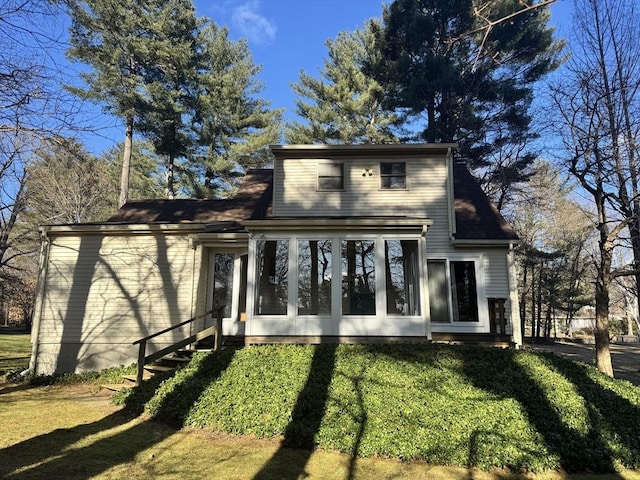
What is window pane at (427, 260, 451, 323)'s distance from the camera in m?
10.6

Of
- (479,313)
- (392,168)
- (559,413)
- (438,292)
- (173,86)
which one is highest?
(173,86)

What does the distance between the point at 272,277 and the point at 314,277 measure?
0.99m

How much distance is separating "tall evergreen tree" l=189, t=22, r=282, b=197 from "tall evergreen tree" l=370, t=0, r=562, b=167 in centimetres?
842

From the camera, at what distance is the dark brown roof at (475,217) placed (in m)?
11.1

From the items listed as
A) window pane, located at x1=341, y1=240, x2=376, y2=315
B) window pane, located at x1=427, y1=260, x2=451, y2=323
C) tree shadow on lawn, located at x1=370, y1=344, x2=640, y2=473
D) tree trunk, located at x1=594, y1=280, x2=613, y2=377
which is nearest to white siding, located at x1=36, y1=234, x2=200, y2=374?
window pane, located at x1=341, y1=240, x2=376, y2=315

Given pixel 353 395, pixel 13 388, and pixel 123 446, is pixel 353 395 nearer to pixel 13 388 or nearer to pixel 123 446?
pixel 123 446

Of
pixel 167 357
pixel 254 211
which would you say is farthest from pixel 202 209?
pixel 167 357

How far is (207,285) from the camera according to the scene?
1084cm

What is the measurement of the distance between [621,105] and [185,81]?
1995 centimetres

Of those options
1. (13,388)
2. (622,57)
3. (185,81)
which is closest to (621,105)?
(622,57)

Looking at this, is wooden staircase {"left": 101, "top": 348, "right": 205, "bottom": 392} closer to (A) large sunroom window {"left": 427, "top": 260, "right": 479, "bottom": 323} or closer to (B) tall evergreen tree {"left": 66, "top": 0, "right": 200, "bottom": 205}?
(A) large sunroom window {"left": 427, "top": 260, "right": 479, "bottom": 323}

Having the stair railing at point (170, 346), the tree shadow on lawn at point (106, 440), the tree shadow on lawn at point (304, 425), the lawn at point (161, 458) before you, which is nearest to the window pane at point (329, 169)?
the stair railing at point (170, 346)

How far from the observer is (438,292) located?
10.8 m

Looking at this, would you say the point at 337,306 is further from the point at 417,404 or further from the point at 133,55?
the point at 133,55
